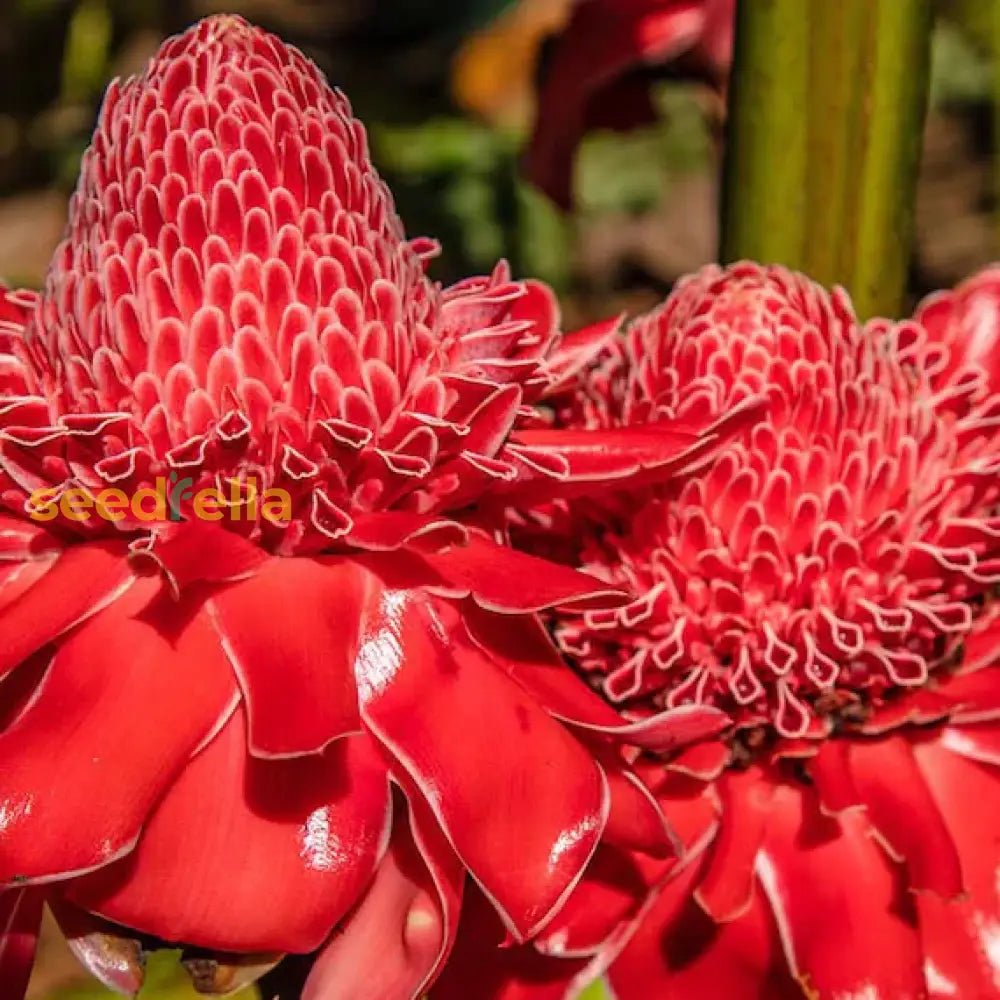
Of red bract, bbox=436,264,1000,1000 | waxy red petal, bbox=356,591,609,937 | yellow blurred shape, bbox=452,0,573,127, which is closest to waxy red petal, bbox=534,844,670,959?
red bract, bbox=436,264,1000,1000

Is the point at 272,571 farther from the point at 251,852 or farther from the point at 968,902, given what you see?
the point at 968,902

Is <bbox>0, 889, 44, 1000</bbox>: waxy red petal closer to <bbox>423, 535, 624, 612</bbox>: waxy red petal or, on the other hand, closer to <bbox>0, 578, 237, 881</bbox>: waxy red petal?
<bbox>0, 578, 237, 881</bbox>: waxy red petal

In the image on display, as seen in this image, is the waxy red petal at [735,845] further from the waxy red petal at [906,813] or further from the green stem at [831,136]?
the green stem at [831,136]

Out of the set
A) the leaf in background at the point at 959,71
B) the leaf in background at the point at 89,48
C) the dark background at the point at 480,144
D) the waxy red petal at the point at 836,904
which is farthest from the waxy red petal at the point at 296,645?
the leaf in background at the point at 959,71

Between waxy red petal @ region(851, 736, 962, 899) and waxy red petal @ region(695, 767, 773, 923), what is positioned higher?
waxy red petal @ region(851, 736, 962, 899)

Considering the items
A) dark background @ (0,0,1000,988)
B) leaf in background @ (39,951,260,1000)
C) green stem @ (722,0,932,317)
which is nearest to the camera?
green stem @ (722,0,932,317)

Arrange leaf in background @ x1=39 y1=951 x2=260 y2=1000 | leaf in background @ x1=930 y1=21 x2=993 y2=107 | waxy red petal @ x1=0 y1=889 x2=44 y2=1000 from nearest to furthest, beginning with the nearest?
1. waxy red petal @ x1=0 y1=889 x2=44 y2=1000
2. leaf in background @ x1=39 y1=951 x2=260 y2=1000
3. leaf in background @ x1=930 y1=21 x2=993 y2=107

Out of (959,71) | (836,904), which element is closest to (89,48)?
(959,71)
